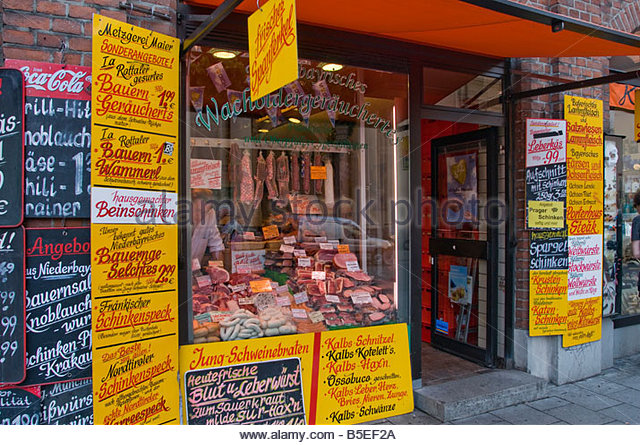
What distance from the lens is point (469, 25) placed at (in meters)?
3.77

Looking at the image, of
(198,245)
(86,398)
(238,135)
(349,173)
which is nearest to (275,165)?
(238,135)

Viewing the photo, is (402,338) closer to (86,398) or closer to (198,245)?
(198,245)

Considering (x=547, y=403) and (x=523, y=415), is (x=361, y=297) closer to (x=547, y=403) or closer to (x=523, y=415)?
(x=523, y=415)

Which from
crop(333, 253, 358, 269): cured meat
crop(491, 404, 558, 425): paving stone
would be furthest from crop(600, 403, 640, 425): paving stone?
crop(333, 253, 358, 269): cured meat

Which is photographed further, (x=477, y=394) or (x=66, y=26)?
(x=477, y=394)

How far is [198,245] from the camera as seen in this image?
4.27 m

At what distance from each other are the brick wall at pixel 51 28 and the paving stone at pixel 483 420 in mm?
4127

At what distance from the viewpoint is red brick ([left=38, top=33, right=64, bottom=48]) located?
3.03m

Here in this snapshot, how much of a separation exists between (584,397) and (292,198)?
12.0 feet

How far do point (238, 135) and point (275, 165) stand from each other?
22.0 inches

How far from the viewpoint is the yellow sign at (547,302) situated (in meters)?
4.97

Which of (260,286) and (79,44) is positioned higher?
(79,44)

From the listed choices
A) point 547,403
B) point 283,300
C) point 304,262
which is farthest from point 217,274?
point 547,403

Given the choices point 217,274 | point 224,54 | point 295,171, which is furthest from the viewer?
point 295,171
